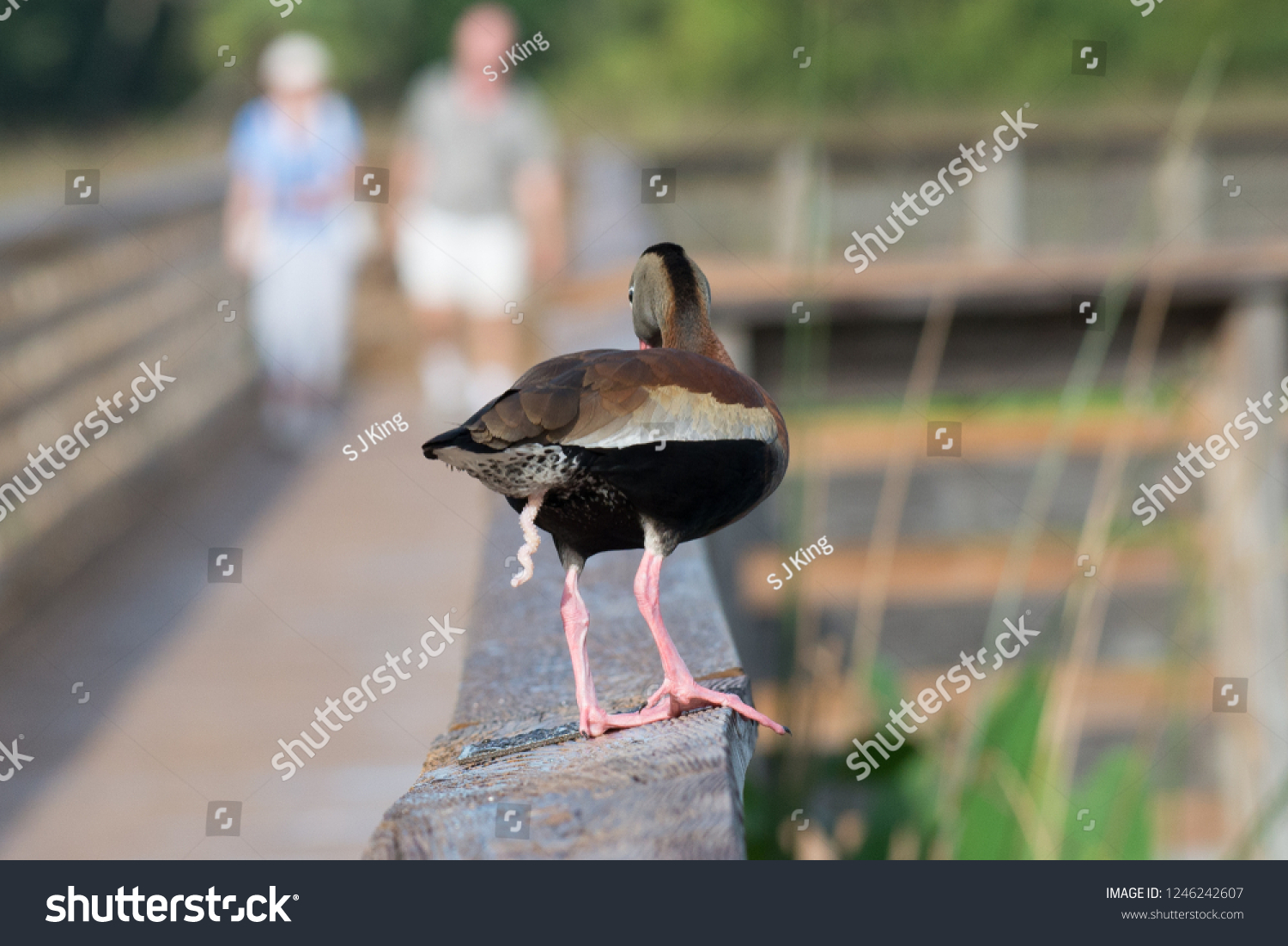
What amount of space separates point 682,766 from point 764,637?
238cm

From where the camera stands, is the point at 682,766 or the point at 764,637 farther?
the point at 764,637

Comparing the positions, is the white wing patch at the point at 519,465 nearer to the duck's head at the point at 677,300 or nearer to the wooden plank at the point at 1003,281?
the duck's head at the point at 677,300

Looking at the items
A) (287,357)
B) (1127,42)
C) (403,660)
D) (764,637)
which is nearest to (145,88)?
(1127,42)

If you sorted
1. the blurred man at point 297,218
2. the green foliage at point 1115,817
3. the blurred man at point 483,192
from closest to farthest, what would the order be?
1. the green foliage at point 1115,817
2. the blurred man at point 483,192
3. the blurred man at point 297,218

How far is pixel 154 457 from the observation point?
6.83 metres

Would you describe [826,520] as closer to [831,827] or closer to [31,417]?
[831,827]

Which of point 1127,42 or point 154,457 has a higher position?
point 1127,42

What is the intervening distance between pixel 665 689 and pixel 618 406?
1.25 feet

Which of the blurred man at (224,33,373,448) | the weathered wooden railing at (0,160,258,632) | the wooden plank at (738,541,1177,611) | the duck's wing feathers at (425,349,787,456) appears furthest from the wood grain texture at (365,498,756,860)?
the blurred man at (224,33,373,448)

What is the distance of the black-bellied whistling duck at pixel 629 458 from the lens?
4.36 ft

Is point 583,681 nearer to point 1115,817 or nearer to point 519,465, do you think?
point 519,465

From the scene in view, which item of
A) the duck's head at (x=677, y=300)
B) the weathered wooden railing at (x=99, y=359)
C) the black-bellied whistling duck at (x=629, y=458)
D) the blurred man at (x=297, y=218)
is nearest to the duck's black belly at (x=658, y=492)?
the black-bellied whistling duck at (x=629, y=458)

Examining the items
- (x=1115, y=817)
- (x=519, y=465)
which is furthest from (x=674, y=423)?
(x=1115, y=817)

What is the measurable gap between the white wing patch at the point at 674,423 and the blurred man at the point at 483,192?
14.1 feet
